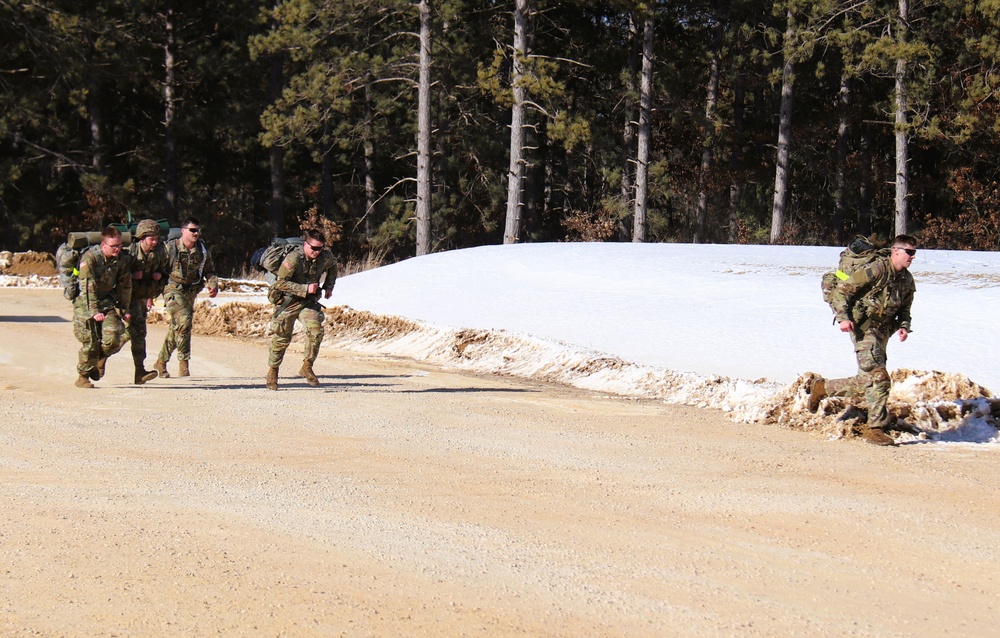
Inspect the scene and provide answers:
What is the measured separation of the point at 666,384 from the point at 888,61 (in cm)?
2107

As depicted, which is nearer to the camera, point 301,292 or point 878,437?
point 878,437

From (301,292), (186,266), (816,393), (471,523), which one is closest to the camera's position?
(471,523)

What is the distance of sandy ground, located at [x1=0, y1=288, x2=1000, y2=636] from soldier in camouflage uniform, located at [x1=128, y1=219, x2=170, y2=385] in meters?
1.15

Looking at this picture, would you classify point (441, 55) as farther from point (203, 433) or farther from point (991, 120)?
point (203, 433)

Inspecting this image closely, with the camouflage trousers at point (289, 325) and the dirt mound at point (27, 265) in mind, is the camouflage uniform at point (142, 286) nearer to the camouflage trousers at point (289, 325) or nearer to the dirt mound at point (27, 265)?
the camouflage trousers at point (289, 325)

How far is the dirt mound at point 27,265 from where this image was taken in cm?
2880

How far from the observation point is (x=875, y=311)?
9.95 metres

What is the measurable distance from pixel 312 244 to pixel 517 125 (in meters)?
20.2

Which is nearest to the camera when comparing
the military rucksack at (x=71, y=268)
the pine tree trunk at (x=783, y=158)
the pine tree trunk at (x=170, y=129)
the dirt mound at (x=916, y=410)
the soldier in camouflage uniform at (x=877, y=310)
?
the soldier in camouflage uniform at (x=877, y=310)

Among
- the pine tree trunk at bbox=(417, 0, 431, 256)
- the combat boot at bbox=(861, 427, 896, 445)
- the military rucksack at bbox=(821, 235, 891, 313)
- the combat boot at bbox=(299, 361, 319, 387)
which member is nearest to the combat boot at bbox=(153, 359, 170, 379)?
the combat boot at bbox=(299, 361, 319, 387)

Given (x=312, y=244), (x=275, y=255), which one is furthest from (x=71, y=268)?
(x=312, y=244)

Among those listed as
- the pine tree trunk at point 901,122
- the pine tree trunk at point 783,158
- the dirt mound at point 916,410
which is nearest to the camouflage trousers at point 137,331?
the dirt mound at point 916,410

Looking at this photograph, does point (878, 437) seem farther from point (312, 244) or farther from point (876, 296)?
point (312, 244)

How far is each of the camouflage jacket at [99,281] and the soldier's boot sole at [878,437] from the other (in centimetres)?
747
